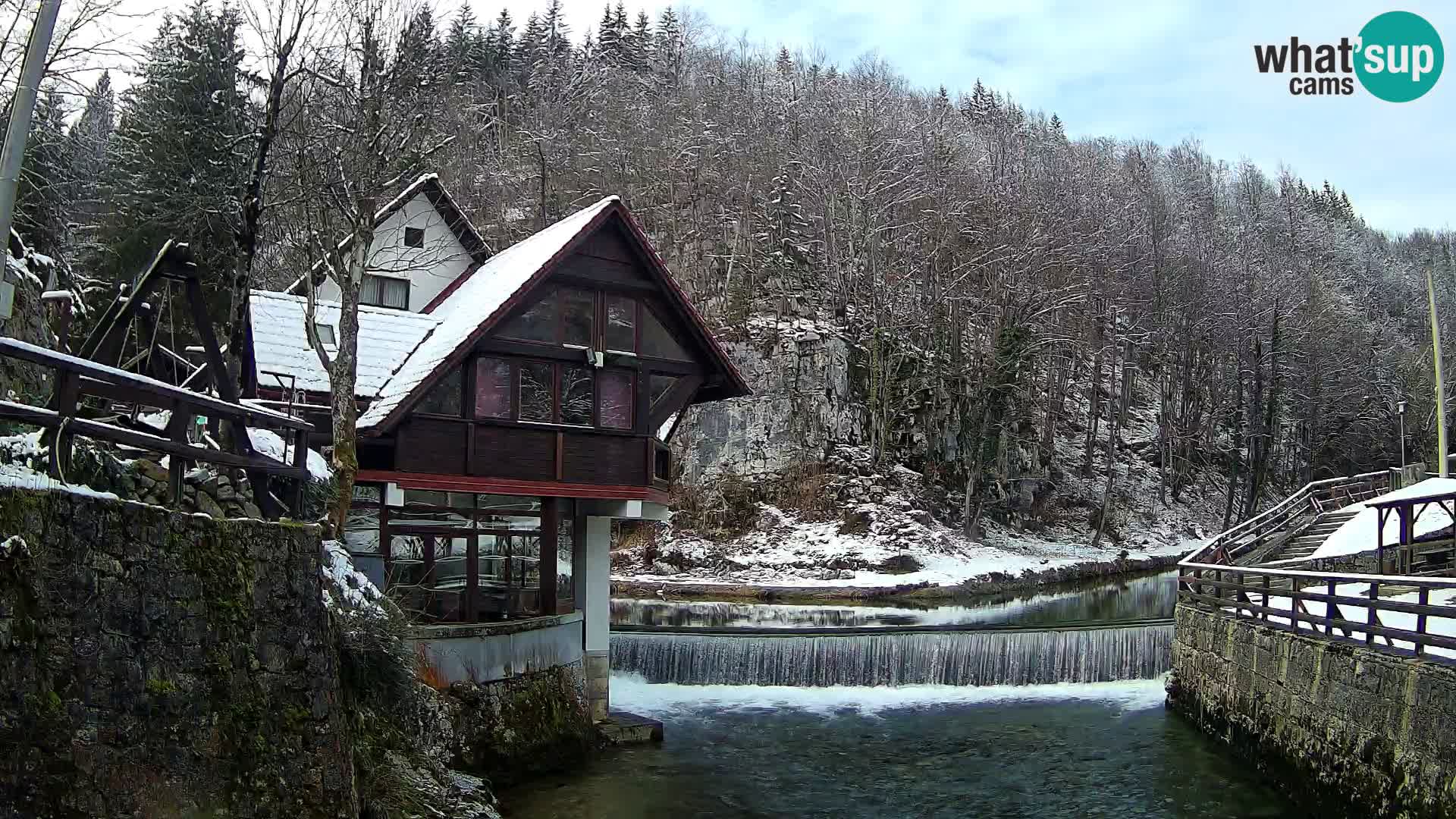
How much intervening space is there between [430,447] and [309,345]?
2994 millimetres

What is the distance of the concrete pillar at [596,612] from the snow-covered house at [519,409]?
32 mm

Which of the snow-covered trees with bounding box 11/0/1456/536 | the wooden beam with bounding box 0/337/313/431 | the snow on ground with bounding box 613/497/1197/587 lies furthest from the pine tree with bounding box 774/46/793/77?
the wooden beam with bounding box 0/337/313/431

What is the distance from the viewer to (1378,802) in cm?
1338

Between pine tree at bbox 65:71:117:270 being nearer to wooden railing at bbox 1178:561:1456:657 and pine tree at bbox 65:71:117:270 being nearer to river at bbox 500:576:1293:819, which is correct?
river at bbox 500:576:1293:819

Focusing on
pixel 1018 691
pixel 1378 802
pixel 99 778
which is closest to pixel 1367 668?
pixel 1378 802

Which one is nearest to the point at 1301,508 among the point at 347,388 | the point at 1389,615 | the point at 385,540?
the point at 1389,615

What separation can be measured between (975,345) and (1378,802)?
37716 millimetres

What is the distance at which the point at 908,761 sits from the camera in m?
18.6

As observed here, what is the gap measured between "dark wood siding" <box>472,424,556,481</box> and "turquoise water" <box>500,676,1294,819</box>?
467cm

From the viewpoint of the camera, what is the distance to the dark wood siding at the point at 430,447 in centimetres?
1811

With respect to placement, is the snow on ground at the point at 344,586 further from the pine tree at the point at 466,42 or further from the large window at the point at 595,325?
the pine tree at the point at 466,42

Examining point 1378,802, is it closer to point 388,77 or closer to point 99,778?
point 99,778

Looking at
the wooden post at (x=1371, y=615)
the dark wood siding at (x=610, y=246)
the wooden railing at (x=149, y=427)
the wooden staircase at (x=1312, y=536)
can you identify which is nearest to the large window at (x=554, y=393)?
the dark wood siding at (x=610, y=246)

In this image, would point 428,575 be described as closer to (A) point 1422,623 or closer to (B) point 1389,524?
(A) point 1422,623
